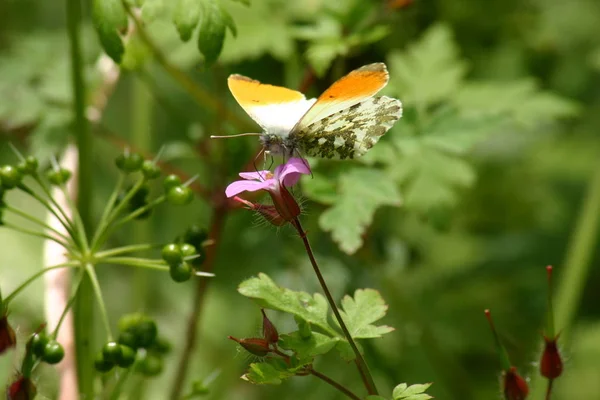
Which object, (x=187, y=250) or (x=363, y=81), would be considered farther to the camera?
(x=187, y=250)

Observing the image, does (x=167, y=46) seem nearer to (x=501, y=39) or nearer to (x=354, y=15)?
(x=354, y=15)

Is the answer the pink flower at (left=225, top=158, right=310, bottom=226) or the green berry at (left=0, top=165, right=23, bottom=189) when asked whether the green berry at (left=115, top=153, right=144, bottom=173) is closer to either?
the green berry at (left=0, top=165, right=23, bottom=189)

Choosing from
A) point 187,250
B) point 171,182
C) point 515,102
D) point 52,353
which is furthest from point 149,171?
point 515,102

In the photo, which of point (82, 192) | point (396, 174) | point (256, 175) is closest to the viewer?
point (256, 175)

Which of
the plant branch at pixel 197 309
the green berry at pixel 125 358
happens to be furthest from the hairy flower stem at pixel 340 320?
the plant branch at pixel 197 309

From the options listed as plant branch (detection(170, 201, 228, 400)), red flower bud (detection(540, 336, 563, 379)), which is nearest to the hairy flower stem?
red flower bud (detection(540, 336, 563, 379))

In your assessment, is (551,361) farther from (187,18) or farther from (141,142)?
(141,142)

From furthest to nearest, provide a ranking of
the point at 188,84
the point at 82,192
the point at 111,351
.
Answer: the point at 188,84 → the point at 82,192 → the point at 111,351
